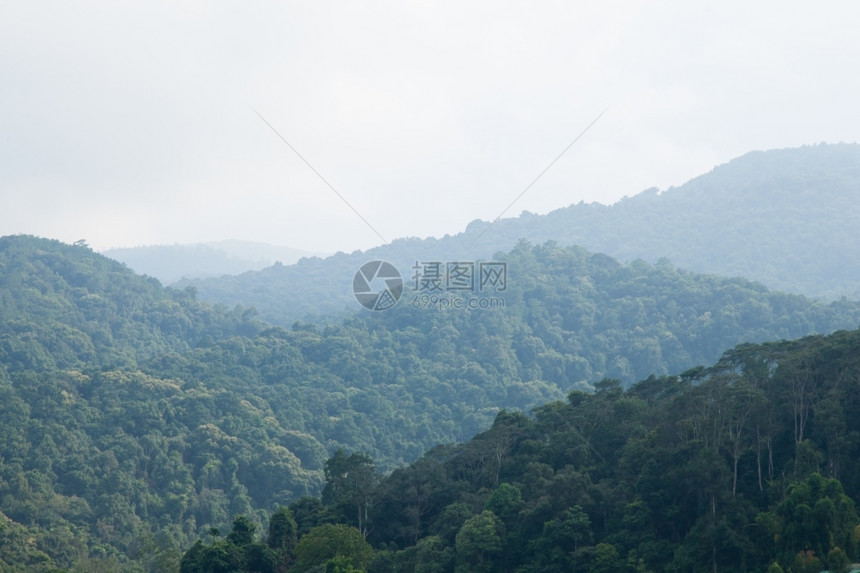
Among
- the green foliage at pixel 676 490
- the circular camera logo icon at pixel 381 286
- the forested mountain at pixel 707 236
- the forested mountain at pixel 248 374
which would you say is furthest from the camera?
the forested mountain at pixel 707 236

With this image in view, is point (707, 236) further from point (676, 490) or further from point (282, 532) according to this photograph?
point (676, 490)

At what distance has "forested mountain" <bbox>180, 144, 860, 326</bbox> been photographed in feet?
378

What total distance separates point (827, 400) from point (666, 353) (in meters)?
47.9

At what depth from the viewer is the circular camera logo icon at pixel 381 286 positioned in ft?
276

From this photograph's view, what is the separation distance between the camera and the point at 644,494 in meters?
29.0

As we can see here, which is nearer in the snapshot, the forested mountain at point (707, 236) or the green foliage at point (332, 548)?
the green foliage at point (332, 548)

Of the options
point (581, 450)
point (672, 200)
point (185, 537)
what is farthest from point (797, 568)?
point (672, 200)

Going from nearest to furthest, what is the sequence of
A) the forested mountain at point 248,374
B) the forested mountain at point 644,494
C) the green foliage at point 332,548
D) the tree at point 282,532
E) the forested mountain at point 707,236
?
the forested mountain at point 644,494 → the green foliage at point 332,548 → the tree at point 282,532 → the forested mountain at point 248,374 → the forested mountain at point 707,236

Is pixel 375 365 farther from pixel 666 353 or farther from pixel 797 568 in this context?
pixel 797 568

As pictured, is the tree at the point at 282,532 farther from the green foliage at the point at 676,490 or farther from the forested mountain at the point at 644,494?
the green foliage at the point at 676,490

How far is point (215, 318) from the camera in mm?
94250

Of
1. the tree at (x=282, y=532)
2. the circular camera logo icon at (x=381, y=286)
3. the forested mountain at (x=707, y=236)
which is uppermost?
the forested mountain at (x=707, y=236)

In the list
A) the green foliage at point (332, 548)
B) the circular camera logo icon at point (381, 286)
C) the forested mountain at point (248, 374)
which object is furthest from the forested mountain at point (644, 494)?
the circular camera logo icon at point (381, 286)

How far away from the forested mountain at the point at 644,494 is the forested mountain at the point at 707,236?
235 ft
